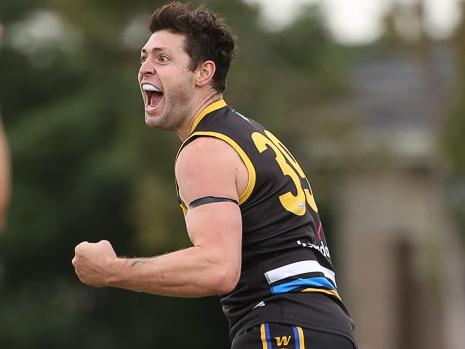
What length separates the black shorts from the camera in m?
6.21

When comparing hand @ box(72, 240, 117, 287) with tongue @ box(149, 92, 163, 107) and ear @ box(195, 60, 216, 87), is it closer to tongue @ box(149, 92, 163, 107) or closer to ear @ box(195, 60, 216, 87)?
tongue @ box(149, 92, 163, 107)

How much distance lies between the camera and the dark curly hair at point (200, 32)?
6.54 m

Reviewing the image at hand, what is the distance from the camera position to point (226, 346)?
23922 mm

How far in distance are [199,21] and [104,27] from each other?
16061 mm

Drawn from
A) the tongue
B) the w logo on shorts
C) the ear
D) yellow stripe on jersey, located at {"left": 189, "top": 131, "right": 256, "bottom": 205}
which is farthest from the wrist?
the ear

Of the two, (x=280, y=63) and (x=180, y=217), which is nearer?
(x=180, y=217)

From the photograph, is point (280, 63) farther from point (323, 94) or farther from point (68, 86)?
point (68, 86)

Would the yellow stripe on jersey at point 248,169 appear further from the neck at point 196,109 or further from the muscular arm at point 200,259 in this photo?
the neck at point 196,109

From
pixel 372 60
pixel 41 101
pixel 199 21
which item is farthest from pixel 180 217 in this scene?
pixel 199 21

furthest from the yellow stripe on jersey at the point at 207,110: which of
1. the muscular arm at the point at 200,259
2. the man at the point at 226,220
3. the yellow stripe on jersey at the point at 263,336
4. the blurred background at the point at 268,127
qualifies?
the blurred background at the point at 268,127

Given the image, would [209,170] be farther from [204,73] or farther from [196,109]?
[204,73]

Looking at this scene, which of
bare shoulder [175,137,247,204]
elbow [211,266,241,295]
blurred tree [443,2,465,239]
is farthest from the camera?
blurred tree [443,2,465,239]

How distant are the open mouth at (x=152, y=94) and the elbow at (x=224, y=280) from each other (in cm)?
93

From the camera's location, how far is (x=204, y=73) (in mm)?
6527
